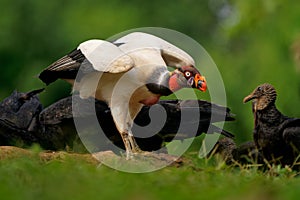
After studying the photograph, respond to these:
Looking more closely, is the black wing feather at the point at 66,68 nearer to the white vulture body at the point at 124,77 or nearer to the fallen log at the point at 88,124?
the white vulture body at the point at 124,77

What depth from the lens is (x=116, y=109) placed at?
8.44 metres

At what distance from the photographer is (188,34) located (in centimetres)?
2747

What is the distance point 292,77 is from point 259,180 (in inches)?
451

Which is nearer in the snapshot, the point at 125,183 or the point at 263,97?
the point at 125,183

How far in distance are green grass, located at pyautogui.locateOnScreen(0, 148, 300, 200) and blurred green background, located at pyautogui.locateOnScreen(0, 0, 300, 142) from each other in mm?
8651

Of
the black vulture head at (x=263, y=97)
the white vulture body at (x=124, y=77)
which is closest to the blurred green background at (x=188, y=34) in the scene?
the black vulture head at (x=263, y=97)

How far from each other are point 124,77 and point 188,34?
19.2m

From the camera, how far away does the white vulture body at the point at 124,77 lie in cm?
835

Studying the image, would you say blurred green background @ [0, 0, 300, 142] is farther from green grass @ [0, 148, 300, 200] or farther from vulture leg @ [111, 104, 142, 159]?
green grass @ [0, 148, 300, 200]

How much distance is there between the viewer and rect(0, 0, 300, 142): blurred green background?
58.0 feet

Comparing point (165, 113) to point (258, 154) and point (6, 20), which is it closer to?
point (258, 154)

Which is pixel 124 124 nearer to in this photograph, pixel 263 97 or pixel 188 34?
pixel 263 97

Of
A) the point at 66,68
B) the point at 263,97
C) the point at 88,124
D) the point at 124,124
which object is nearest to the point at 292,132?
the point at 263,97

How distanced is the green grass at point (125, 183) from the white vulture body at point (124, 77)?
1221 millimetres
